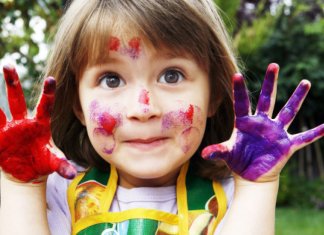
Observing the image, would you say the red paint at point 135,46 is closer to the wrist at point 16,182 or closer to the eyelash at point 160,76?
the eyelash at point 160,76

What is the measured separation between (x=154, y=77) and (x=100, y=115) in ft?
0.72

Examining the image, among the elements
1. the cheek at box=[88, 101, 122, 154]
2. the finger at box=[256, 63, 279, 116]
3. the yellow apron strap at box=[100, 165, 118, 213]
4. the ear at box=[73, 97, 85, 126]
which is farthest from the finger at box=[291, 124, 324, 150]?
the ear at box=[73, 97, 85, 126]

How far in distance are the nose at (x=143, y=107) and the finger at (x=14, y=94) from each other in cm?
34

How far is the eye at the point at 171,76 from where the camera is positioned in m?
1.66

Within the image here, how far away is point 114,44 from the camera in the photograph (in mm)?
1626

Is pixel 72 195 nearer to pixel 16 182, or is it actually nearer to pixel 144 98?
pixel 16 182

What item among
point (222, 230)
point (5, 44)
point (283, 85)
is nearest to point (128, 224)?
point (222, 230)

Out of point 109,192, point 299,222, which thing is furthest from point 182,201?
point 299,222

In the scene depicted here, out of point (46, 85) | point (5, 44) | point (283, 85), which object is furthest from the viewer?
point (283, 85)

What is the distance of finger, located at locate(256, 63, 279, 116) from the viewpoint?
5.17 feet

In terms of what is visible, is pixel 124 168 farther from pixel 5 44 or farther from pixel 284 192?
pixel 284 192

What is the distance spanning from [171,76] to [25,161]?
55cm

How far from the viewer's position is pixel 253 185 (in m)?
1.63

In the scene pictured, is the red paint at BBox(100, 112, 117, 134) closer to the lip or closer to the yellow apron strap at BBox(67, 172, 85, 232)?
the lip
